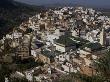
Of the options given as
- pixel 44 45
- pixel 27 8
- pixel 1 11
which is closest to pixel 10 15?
pixel 1 11

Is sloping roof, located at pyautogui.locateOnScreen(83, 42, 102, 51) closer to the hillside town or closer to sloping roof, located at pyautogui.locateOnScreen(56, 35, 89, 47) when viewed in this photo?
the hillside town

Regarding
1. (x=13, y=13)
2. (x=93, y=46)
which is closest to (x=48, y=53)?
(x=93, y=46)

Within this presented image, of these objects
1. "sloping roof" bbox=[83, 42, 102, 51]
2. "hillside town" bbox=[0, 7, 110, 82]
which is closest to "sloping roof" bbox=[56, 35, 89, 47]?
"hillside town" bbox=[0, 7, 110, 82]

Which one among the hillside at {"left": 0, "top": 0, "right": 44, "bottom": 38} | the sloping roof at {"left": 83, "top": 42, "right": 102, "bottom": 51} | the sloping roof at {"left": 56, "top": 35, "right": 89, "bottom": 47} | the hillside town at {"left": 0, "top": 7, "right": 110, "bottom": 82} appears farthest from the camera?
the hillside at {"left": 0, "top": 0, "right": 44, "bottom": 38}

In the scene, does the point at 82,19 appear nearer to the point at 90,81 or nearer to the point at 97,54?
the point at 97,54

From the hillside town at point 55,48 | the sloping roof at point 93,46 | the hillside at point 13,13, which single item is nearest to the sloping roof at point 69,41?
the hillside town at point 55,48

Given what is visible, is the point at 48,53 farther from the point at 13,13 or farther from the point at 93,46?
the point at 13,13

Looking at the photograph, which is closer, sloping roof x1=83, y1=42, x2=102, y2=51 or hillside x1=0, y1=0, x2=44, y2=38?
sloping roof x1=83, y1=42, x2=102, y2=51
